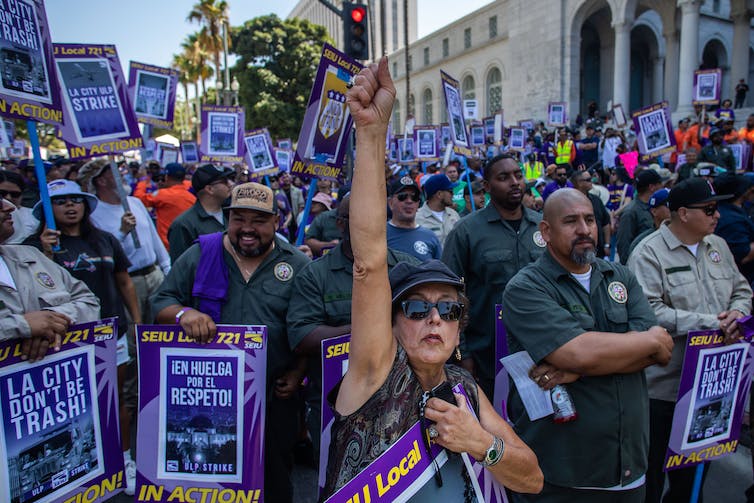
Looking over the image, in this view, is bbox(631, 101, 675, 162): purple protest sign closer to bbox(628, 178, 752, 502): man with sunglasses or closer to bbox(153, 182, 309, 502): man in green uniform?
bbox(628, 178, 752, 502): man with sunglasses

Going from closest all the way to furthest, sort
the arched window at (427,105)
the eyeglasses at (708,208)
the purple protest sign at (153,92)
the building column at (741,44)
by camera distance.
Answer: the eyeglasses at (708,208), the purple protest sign at (153,92), the building column at (741,44), the arched window at (427,105)

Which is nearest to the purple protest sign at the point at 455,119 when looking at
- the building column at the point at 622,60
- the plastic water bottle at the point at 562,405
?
the plastic water bottle at the point at 562,405

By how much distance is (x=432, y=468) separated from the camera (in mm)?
1836

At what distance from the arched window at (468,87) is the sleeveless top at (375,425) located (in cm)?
4180

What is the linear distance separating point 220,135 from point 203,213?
3939 millimetres

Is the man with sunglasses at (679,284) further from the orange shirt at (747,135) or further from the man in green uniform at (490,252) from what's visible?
the orange shirt at (747,135)

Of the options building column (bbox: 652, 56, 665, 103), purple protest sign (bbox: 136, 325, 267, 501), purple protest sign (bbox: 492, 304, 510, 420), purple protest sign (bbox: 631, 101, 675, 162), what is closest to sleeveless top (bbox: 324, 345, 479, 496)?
purple protest sign (bbox: 136, 325, 267, 501)

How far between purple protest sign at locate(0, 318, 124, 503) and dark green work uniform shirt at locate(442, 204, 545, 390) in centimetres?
228

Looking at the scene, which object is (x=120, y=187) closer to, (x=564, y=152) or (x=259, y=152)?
(x=259, y=152)

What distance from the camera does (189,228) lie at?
18.1ft

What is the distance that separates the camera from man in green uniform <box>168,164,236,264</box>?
5516 mm

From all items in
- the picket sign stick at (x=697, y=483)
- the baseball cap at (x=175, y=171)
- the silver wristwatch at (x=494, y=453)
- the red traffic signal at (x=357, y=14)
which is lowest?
the picket sign stick at (x=697, y=483)

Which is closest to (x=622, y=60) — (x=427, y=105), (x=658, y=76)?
(x=658, y=76)

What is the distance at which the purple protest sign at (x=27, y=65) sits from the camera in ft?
10.8
